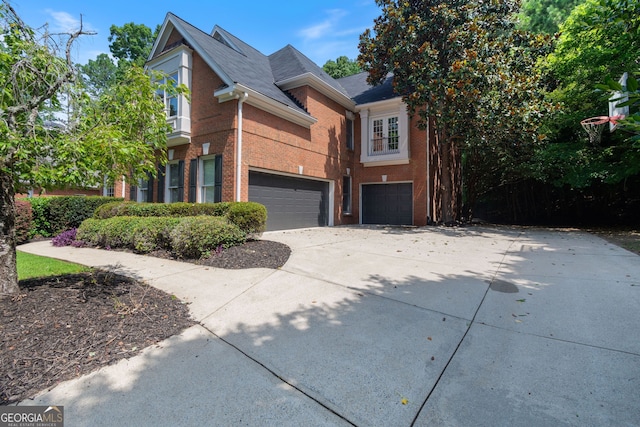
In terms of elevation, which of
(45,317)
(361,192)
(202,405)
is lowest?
(202,405)

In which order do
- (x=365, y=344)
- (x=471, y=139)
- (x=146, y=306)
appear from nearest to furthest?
(x=365, y=344)
(x=146, y=306)
(x=471, y=139)

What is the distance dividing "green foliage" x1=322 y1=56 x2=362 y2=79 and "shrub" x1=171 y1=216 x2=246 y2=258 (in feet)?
103

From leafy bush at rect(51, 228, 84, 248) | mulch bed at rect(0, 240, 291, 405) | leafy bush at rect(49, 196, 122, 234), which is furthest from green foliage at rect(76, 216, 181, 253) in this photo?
leafy bush at rect(49, 196, 122, 234)

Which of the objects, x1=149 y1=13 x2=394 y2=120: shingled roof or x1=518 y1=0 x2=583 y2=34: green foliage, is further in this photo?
x1=518 y1=0 x2=583 y2=34: green foliage

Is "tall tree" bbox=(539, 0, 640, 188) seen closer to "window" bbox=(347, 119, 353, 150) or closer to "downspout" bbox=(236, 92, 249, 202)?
"window" bbox=(347, 119, 353, 150)

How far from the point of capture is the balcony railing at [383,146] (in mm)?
15289

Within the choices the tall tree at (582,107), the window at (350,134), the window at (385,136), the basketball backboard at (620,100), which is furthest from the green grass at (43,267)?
the tall tree at (582,107)

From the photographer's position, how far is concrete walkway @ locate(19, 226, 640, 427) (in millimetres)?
2102

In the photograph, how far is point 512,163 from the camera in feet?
53.5

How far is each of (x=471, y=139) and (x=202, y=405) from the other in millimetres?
13742

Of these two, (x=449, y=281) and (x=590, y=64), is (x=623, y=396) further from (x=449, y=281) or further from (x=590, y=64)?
(x=590, y=64)

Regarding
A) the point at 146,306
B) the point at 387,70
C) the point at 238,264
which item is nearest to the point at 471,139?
the point at 387,70

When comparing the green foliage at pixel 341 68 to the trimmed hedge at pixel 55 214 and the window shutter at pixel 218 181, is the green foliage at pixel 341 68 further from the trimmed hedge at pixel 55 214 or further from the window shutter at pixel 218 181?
the trimmed hedge at pixel 55 214

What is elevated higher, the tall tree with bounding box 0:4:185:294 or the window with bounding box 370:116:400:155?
the window with bounding box 370:116:400:155
